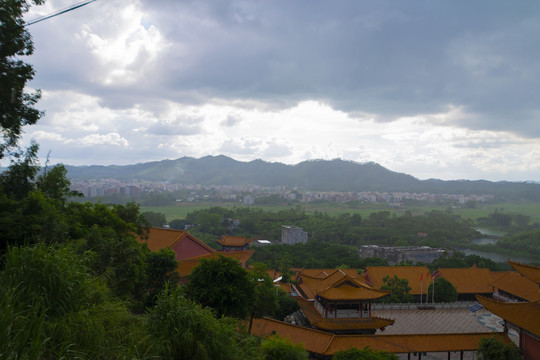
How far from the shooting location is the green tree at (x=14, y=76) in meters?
8.63

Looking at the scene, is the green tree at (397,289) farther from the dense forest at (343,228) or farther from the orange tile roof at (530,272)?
the dense forest at (343,228)

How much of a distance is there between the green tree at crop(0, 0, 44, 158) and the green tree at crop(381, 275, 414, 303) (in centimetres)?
1734

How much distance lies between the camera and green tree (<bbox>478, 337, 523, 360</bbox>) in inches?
418

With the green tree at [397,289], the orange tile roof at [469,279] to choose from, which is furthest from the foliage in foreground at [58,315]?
the orange tile roof at [469,279]

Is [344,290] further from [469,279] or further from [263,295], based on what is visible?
[469,279]

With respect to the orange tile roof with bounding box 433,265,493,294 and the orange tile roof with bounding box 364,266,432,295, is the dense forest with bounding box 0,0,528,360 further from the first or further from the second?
the orange tile roof with bounding box 433,265,493,294

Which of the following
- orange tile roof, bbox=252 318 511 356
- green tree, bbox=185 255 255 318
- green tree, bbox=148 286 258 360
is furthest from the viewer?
orange tile roof, bbox=252 318 511 356

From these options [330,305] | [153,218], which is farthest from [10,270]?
[153,218]

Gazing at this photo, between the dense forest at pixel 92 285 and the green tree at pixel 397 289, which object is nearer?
the dense forest at pixel 92 285

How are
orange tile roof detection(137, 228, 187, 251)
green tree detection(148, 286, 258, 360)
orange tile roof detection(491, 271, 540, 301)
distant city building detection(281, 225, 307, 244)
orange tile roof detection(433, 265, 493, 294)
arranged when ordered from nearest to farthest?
green tree detection(148, 286, 258, 360) < orange tile roof detection(137, 228, 187, 251) < orange tile roof detection(491, 271, 540, 301) < orange tile roof detection(433, 265, 493, 294) < distant city building detection(281, 225, 307, 244)

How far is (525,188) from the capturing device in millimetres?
Result: 153375

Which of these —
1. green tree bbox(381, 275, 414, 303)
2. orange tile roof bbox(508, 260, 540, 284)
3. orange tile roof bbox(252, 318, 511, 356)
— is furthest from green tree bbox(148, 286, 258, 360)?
green tree bbox(381, 275, 414, 303)

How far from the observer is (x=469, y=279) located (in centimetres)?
2234

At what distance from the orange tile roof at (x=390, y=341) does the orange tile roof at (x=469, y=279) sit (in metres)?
10.5
